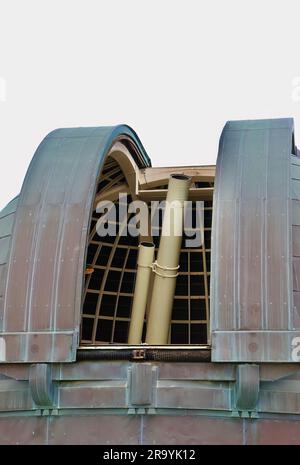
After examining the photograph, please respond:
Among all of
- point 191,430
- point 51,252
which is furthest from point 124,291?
point 191,430

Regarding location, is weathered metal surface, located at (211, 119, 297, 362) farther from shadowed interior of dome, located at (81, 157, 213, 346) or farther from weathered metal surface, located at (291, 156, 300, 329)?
shadowed interior of dome, located at (81, 157, 213, 346)

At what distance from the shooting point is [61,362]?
2261 cm

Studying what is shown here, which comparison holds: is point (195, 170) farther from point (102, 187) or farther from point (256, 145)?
point (256, 145)

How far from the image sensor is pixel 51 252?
24.2 meters

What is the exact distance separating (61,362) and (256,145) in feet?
29.5

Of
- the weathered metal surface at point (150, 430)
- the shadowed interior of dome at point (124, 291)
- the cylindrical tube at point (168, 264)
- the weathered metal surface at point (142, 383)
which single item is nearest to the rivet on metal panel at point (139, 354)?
the weathered metal surface at point (142, 383)

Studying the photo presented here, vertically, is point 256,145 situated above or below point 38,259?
above

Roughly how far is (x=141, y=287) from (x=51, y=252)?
8640 mm

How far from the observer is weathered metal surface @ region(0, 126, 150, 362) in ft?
75.4

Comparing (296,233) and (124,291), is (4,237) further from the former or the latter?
(124,291)

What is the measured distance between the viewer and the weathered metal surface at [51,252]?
75.4 feet
